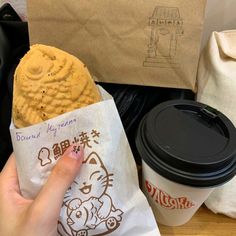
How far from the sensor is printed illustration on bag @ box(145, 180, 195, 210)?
50 centimetres

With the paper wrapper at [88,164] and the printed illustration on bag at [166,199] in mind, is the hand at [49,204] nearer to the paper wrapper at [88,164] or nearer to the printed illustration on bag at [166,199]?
the paper wrapper at [88,164]

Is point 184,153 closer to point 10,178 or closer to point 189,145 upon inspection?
point 189,145

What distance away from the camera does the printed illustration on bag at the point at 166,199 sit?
0.50 meters

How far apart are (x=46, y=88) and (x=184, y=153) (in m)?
0.22

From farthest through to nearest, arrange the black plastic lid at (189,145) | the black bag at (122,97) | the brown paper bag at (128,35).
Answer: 1. the black bag at (122,97)
2. the brown paper bag at (128,35)
3. the black plastic lid at (189,145)

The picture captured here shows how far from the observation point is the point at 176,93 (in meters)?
0.66

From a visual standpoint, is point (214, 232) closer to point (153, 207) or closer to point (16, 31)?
point (153, 207)

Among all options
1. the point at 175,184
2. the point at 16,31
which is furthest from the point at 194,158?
the point at 16,31

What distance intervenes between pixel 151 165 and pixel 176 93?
0.78 feet

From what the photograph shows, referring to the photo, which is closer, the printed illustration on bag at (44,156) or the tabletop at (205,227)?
the printed illustration on bag at (44,156)

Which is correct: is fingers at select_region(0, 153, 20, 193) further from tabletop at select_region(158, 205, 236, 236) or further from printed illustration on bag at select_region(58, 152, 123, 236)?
tabletop at select_region(158, 205, 236, 236)

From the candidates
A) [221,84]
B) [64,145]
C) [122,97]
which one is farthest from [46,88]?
[221,84]

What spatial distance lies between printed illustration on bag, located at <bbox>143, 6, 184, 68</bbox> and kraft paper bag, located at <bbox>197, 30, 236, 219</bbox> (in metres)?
0.11

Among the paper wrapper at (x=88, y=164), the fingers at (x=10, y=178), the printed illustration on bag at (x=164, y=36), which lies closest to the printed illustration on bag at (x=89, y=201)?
the paper wrapper at (x=88, y=164)
